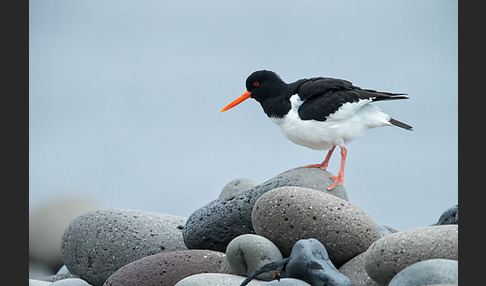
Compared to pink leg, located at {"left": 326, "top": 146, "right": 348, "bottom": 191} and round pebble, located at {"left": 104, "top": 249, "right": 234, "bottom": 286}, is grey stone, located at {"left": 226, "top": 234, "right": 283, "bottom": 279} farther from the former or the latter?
pink leg, located at {"left": 326, "top": 146, "right": 348, "bottom": 191}

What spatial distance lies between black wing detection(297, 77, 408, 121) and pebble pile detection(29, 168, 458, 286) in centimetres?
38

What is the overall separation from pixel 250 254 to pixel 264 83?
58.6 inches

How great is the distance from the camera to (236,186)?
16.2 feet

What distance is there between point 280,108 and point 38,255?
312 centimetres

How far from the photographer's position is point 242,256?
3.18 meters

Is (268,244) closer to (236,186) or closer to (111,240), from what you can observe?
(111,240)

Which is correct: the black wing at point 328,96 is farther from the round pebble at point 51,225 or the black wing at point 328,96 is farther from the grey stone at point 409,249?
the round pebble at point 51,225

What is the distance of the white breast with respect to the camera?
4039 millimetres

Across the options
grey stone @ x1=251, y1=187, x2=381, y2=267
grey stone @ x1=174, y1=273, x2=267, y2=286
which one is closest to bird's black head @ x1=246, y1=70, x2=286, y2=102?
grey stone @ x1=251, y1=187, x2=381, y2=267

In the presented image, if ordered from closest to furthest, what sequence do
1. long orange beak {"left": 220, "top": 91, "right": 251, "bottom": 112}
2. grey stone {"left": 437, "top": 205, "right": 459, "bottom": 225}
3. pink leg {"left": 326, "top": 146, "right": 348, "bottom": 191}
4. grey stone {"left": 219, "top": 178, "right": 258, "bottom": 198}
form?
grey stone {"left": 437, "top": 205, "right": 459, "bottom": 225} → pink leg {"left": 326, "top": 146, "right": 348, "bottom": 191} → long orange beak {"left": 220, "top": 91, "right": 251, "bottom": 112} → grey stone {"left": 219, "top": 178, "right": 258, "bottom": 198}

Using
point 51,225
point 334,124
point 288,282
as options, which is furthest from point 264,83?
point 51,225

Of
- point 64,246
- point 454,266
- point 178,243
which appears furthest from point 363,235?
point 64,246

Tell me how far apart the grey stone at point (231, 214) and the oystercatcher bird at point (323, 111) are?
143 mm

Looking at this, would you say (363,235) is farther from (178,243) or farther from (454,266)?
(178,243)
